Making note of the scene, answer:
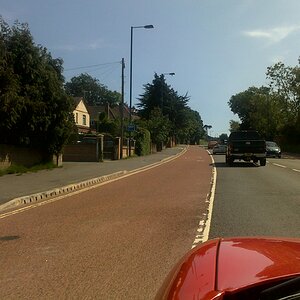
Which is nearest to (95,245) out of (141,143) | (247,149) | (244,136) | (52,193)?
(52,193)

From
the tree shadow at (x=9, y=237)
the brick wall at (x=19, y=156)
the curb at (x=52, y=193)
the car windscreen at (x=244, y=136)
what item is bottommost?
the curb at (x=52, y=193)

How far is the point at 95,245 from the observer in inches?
318

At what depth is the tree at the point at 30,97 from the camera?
22.7 meters

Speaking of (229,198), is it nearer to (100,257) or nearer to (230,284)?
(100,257)

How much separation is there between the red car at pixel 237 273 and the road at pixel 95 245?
2.17 meters

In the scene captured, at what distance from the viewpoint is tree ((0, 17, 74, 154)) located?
22719 mm

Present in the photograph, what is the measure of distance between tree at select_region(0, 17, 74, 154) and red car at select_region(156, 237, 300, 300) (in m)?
19.7

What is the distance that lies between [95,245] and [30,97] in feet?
59.2

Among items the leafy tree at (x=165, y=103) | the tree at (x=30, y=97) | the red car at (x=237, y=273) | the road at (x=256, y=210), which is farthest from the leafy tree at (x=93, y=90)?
the red car at (x=237, y=273)

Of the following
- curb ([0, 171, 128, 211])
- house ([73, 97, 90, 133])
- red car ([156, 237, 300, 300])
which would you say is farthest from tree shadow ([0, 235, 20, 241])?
house ([73, 97, 90, 133])

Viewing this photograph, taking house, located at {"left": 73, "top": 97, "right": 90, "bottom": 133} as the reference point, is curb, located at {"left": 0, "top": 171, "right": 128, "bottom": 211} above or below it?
below

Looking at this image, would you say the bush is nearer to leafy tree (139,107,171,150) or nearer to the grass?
leafy tree (139,107,171,150)

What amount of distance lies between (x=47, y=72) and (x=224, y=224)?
18490mm

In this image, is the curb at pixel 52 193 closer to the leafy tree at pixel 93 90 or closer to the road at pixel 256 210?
the road at pixel 256 210
